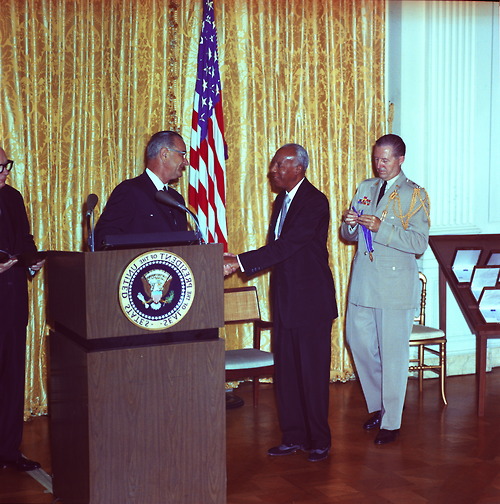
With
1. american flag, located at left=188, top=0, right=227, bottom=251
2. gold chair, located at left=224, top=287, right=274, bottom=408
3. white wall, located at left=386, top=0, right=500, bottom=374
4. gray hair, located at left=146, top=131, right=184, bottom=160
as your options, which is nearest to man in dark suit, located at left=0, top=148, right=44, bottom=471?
gray hair, located at left=146, top=131, right=184, bottom=160

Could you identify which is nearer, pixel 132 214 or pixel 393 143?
pixel 132 214

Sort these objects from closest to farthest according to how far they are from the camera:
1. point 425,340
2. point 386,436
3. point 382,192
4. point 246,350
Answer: point 386,436 → point 382,192 → point 246,350 → point 425,340

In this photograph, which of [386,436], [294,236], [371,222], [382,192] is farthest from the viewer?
[382,192]

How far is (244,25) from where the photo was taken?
19.8 feet

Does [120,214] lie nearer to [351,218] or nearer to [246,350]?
[351,218]

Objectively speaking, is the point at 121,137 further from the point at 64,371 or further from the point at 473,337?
the point at 473,337

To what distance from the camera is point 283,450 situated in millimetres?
4516

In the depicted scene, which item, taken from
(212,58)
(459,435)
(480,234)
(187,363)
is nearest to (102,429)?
(187,363)

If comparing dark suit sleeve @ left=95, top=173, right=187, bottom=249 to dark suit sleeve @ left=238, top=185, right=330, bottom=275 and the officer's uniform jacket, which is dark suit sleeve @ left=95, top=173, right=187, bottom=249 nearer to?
dark suit sleeve @ left=238, top=185, right=330, bottom=275

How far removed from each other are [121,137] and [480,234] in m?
3.04

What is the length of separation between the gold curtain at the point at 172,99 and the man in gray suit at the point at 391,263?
1.54m

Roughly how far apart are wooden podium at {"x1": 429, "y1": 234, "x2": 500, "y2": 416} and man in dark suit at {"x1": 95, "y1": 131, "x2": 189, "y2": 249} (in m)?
2.47

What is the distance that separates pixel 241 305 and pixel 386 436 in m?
1.33

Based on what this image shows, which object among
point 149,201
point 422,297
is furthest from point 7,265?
point 422,297
